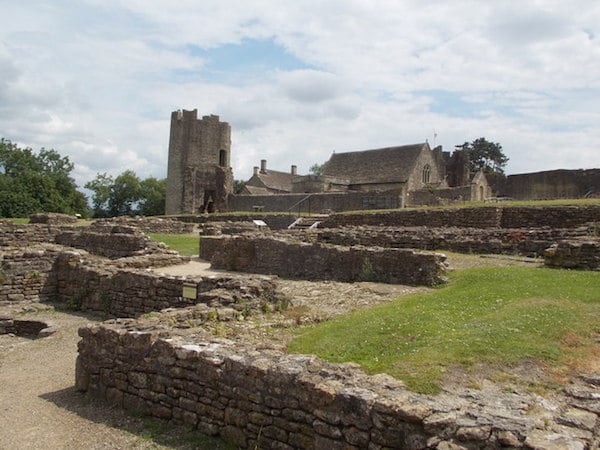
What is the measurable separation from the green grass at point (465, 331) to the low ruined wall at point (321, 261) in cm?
216

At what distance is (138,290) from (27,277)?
4.75 meters

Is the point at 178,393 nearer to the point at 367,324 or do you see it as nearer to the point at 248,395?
the point at 248,395

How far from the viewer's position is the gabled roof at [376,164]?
48312 millimetres

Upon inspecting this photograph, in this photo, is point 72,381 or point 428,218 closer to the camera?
point 72,381

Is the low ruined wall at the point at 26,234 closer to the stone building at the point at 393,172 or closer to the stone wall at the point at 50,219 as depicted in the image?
the stone wall at the point at 50,219

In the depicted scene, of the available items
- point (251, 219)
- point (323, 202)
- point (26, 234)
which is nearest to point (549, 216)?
point (323, 202)

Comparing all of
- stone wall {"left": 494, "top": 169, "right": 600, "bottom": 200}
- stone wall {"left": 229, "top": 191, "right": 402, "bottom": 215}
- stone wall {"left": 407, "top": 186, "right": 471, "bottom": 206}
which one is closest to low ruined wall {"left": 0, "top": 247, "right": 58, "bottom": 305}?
stone wall {"left": 229, "top": 191, "right": 402, "bottom": 215}

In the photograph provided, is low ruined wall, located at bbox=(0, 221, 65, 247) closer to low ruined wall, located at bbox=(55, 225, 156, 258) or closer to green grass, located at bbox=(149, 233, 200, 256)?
low ruined wall, located at bbox=(55, 225, 156, 258)

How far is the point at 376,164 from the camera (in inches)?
2021

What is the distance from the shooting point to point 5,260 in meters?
14.3

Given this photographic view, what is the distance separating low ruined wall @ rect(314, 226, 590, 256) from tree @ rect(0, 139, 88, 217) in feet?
165

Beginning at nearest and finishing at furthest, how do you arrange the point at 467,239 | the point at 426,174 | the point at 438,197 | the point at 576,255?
the point at 576,255 → the point at 467,239 → the point at 438,197 → the point at 426,174

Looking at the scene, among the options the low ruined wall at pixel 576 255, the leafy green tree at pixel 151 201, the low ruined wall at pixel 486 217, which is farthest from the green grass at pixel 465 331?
the leafy green tree at pixel 151 201

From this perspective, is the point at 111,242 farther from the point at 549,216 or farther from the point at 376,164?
the point at 376,164
